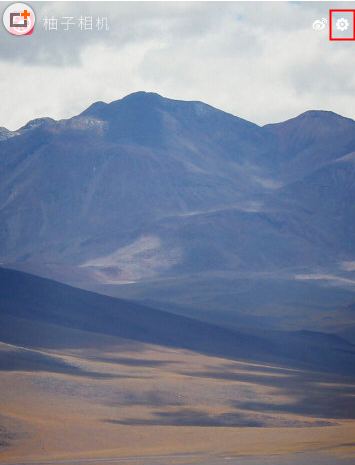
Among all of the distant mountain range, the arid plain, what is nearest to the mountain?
the arid plain

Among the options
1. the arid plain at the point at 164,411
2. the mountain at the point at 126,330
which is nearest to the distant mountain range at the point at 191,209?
the mountain at the point at 126,330

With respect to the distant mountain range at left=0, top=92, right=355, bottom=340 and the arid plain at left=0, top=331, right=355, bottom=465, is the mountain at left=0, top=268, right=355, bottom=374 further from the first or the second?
the distant mountain range at left=0, top=92, right=355, bottom=340

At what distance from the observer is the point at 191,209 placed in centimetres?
14050

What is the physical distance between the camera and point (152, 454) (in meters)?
27.4

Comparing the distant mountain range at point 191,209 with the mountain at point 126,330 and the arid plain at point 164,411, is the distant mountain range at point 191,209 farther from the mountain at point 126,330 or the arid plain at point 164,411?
the arid plain at point 164,411

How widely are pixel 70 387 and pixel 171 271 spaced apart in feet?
254

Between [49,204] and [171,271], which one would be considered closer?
[171,271]

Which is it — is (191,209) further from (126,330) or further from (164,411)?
(164,411)

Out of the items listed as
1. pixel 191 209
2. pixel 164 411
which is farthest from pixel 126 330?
pixel 191 209

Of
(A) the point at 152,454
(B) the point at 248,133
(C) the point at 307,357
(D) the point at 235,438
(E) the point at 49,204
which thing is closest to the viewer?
(A) the point at 152,454

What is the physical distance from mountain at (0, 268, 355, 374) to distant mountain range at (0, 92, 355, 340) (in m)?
10.8

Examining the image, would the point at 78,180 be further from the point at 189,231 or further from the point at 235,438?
the point at 235,438

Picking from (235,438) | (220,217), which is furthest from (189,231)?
(235,438)

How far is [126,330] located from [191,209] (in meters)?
78.1
